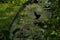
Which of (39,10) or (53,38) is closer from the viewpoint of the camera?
(53,38)

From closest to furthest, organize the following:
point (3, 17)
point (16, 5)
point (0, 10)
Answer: point (3, 17) → point (0, 10) → point (16, 5)

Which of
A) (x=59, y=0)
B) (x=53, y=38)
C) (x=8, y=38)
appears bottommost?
(x=53, y=38)

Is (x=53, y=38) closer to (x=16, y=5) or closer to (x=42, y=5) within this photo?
(x=42, y=5)

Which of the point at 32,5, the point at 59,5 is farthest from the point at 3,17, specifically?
the point at 59,5

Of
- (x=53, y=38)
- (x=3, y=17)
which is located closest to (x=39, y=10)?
(x=3, y=17)

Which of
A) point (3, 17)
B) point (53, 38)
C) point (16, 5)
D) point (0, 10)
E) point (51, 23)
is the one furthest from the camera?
point (16, 5)

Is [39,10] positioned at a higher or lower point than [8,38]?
lower

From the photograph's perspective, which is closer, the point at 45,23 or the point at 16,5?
the point at 45,23

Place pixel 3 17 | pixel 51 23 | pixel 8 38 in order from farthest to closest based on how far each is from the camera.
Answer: pixel 3 17 → pixel 51 23 → pixel 8 38

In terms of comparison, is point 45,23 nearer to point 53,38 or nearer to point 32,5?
point 53,38
